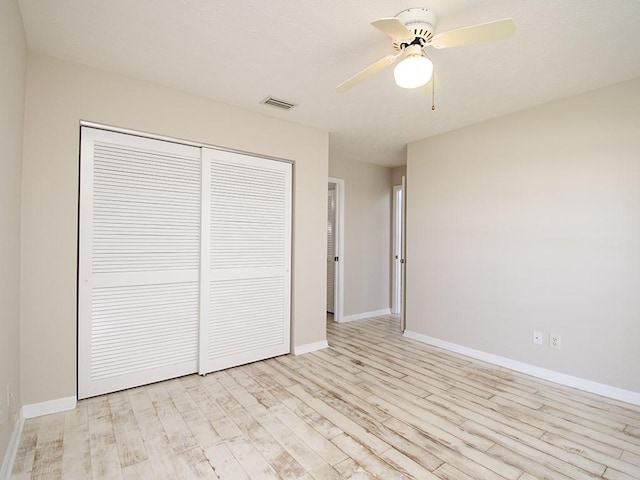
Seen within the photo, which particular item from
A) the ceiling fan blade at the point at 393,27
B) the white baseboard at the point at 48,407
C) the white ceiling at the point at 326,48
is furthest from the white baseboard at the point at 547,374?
the white baseboard at the point at 48,407

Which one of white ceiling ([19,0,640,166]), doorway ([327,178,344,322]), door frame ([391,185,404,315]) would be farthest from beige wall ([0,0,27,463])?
door frame ([391,185,404,315])

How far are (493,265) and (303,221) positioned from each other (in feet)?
6.77

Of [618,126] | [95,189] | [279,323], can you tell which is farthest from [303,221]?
[618,126]

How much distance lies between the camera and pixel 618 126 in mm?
2543

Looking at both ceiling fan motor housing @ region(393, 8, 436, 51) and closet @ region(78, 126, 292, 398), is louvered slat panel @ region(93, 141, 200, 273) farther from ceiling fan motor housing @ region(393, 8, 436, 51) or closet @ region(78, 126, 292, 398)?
ceiling fan motor housing @ region(393, 8, 436, 51)

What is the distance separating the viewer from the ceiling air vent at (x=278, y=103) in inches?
113

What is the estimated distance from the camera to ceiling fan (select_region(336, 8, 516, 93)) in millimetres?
1497

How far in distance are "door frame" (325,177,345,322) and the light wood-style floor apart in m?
1.88

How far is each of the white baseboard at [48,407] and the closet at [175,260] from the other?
11 cm

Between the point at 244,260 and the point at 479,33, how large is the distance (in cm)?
255

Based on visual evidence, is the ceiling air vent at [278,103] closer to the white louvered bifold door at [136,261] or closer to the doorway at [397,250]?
the white louvered bifold door at [136,261]

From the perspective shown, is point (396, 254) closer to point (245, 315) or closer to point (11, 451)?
point (245, 315)

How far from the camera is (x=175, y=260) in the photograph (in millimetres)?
2797

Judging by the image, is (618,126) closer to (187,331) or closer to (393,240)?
(393,240)
